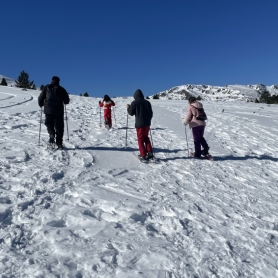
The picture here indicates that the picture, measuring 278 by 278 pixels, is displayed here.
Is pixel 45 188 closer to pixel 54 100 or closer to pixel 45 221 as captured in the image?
pixel 45 221

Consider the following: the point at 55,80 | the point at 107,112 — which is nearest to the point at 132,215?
the point at 55,80

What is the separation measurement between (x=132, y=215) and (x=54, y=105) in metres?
4.79

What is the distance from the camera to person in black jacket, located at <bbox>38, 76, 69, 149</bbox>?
7.99 metres

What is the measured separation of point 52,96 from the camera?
7965mm

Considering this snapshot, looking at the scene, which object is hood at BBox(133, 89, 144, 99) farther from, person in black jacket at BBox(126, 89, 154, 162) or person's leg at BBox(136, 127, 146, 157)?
person's leg at BBox(136, 127, 146, 157)

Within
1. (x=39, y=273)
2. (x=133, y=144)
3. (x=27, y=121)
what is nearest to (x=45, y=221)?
(x=39, y=273)

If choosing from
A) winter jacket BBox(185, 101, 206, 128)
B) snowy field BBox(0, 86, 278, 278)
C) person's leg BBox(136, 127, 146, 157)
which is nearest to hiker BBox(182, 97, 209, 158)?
winter jacket BBox(185, 101, 206, 128)

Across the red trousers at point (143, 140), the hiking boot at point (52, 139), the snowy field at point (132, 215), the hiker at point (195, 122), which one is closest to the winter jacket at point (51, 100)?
the hiking boot at point (52, 139)

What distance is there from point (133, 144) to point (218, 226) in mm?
6173

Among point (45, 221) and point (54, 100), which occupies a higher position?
point (54, 100)

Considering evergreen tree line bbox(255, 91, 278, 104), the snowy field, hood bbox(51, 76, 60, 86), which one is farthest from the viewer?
evergreen tree line bbox(255, 91, 278, 104)

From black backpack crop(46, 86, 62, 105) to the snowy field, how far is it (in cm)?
139

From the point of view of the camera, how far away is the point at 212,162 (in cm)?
821

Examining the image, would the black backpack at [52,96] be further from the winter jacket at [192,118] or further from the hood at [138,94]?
the winter jacket at [192,118]
